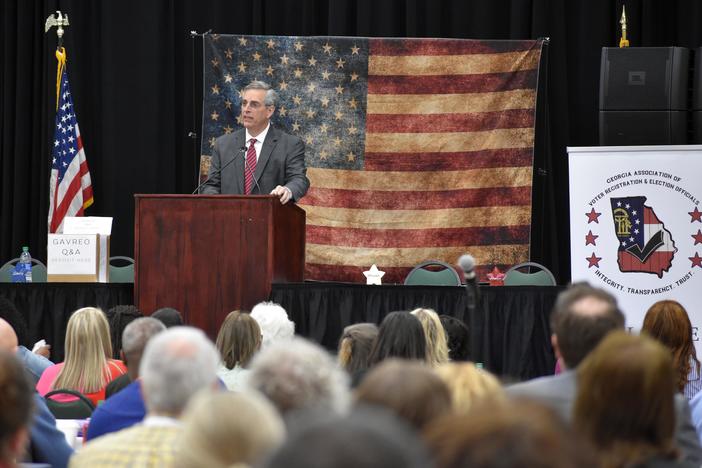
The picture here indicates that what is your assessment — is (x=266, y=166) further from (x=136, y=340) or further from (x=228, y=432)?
(x=228, y=432)

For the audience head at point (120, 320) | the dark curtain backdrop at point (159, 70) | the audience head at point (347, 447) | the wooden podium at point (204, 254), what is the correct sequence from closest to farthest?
the audience head at point (347, 447), the audience head at point (120, 320), the wooden podium at point (204, 254), the dark curtain backdrop at point (159, 70)

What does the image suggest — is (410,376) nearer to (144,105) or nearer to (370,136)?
(370,136)

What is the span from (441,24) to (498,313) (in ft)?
13.8

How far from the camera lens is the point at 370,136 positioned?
10.0m

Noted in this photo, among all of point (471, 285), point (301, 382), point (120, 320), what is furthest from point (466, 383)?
point (120, 320)

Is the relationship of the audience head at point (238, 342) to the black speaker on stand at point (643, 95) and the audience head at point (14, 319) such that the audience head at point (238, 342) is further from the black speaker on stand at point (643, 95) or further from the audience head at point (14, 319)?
the black speaker on stand at point (643, 95)

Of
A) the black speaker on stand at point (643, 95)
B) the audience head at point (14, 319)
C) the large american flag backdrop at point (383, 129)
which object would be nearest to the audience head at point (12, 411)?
the audience head at point (14, 319)

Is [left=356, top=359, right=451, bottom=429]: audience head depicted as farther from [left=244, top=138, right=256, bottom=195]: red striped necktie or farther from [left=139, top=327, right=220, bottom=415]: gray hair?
[left=244, top=138, right=256, bottom=195]: red striped necktie

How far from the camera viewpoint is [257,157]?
758 cm

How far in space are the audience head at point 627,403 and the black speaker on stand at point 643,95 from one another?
678cm

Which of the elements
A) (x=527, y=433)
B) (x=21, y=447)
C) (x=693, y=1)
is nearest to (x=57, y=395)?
(x=21, y=447)

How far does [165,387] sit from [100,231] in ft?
16.7

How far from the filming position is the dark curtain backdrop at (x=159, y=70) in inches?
407

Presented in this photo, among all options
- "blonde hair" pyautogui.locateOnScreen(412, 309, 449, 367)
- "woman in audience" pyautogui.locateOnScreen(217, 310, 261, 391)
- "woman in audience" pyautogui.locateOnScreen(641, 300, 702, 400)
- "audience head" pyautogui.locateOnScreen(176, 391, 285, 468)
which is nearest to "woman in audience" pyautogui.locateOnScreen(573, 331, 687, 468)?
"audience head" pyautogui.locateOnScreen(176, 391, 285, 468)
